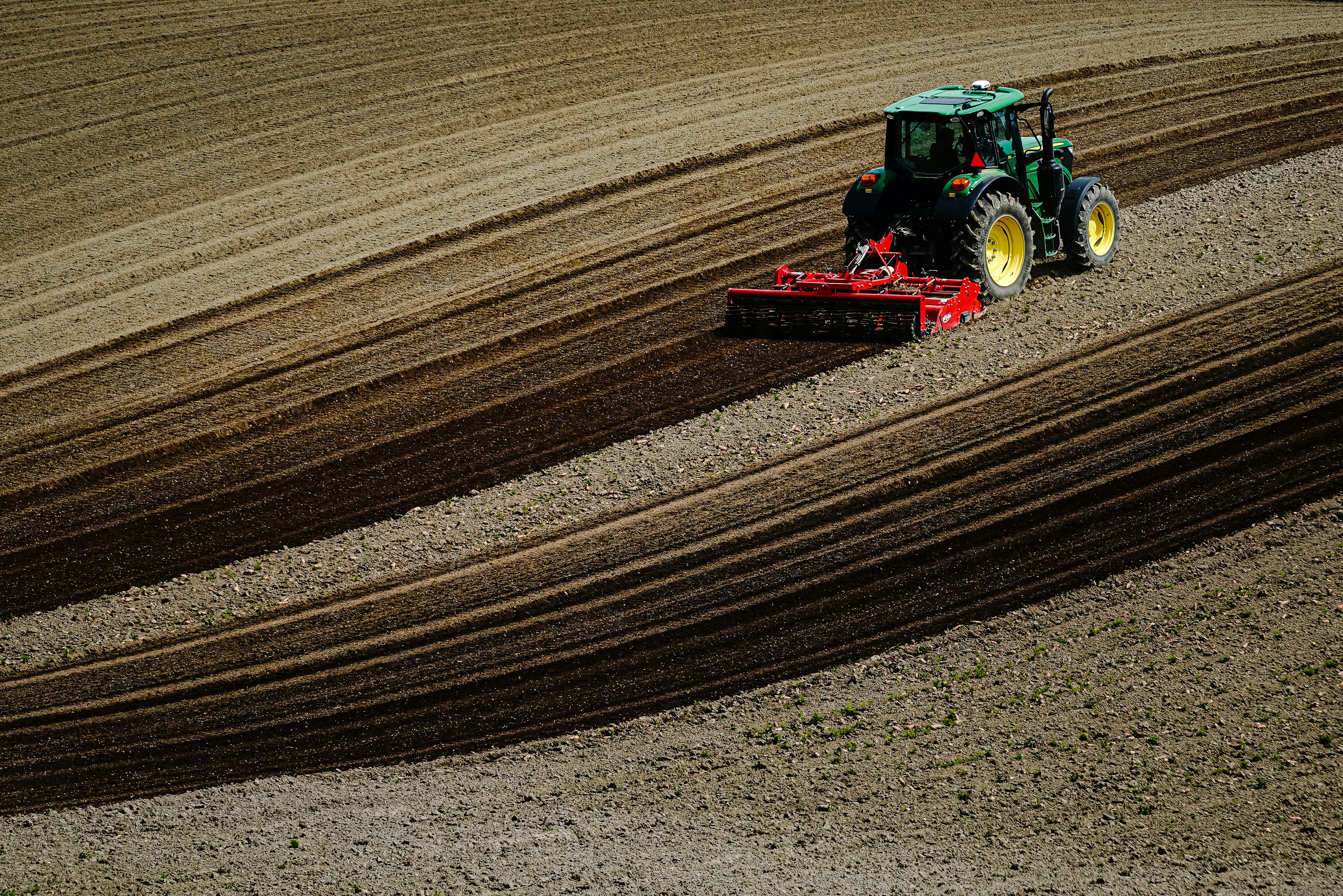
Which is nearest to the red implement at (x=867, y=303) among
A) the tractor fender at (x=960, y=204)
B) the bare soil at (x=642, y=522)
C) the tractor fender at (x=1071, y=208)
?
the bare soil at (x=642, y=522)

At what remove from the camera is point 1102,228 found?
14.4 m

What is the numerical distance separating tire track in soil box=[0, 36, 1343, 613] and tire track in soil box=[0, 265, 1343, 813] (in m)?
1.63

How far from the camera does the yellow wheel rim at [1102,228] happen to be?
46.8 feet

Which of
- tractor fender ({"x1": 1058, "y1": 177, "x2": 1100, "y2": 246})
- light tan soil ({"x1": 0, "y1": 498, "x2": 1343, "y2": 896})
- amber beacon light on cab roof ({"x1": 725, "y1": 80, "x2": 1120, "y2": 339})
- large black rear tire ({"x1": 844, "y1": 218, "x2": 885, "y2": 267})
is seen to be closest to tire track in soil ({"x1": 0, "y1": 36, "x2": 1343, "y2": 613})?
amber beacon light on cab roof ({"x1": 725, "y1": 80, "x2": 1120, "y2": 339})

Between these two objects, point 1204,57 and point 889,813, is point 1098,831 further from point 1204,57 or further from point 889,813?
point 1204,57

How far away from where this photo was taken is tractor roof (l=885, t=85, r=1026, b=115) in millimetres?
12969

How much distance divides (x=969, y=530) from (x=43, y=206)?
14.5 m

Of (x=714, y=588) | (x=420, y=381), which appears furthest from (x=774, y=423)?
(x=420, y=381)

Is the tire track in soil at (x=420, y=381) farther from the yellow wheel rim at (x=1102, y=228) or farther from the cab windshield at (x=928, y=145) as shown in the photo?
the yellow wheel rim at (x=1102, y=228)

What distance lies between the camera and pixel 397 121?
20.0 metres

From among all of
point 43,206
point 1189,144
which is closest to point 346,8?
point 43,206

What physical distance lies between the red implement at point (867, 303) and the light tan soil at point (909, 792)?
14.1ft

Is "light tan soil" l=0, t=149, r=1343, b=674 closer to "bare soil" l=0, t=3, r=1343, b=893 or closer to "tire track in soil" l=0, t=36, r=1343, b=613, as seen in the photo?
"bare soil" l=0, t=3, r=1343, b=893

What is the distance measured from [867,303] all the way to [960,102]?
243 cm
